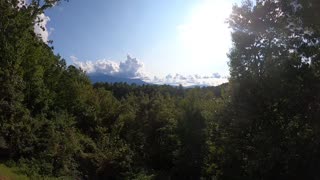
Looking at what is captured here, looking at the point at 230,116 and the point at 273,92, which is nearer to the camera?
the point at 273,92

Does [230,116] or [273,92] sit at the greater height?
[273,92]

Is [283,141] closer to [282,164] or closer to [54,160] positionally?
[282,164]

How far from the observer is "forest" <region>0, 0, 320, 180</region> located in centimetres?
2178

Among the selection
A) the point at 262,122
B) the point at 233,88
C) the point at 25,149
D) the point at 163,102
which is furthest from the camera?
the point at 163,102

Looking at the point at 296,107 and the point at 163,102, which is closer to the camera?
the point at 296,107

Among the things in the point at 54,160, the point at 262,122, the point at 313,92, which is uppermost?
the point at 313,92

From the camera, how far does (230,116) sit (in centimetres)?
2655

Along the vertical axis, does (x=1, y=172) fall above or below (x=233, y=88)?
below

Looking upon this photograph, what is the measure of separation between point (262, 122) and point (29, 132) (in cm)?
1882

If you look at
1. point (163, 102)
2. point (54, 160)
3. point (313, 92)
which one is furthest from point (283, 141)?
point (163, 102)

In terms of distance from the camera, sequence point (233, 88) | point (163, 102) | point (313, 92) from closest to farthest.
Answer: point (313, 92) < point (233, 88) < point (163, 102)

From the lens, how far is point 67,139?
38.3 meters

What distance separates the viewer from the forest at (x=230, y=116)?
21781mm

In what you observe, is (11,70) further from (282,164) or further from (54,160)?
(282,164)
